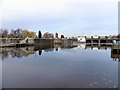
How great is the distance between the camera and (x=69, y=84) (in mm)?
9539

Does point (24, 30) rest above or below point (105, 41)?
above

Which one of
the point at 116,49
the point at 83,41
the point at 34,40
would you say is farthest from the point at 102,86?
the point at 83,41

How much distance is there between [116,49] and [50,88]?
2639 cm

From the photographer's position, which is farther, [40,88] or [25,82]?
[25,82]

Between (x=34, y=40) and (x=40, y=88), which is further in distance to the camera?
(x=34, y=40)

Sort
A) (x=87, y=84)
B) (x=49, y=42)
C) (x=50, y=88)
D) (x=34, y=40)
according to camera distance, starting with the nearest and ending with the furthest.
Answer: (x=50, y=88)
(x=87, y=84)
(x=34, y=40)
(x=49, y=42)

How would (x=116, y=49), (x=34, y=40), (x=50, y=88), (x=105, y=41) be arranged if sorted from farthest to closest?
(x=105, y=41) < (x=34, y=40) < (x=116, y=49) < (x=50, y=88)

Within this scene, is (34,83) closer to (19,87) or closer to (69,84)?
(19,87)

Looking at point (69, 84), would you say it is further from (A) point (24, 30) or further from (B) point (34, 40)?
(A) point (24, 30)

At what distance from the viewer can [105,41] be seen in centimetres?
13425

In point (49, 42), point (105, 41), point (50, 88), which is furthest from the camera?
point (105, 41)

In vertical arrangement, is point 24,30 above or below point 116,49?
above

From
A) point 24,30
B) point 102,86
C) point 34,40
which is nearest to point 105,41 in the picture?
point 34,40

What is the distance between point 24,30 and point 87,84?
14150 cm
